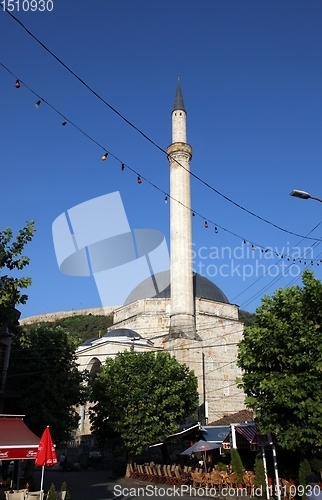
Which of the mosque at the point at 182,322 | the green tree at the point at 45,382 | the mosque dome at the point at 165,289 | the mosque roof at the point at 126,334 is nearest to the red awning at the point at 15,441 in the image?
the green tree at the point at 45,382

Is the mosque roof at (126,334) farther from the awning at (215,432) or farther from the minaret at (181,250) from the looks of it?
the awning at (215,432)

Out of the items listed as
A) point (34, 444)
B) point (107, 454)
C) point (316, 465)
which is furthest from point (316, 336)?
point (107, 454)

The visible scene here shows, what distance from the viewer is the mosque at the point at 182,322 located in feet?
98.3

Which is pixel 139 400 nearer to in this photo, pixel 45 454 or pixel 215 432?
pixel 215 432

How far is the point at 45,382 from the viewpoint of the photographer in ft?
61.0

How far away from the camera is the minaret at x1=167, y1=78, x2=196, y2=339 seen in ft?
97.9

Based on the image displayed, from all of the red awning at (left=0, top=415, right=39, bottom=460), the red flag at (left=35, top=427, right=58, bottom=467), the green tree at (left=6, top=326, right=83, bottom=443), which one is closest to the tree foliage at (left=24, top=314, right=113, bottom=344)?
the green tree at (left=6, top=326, right=83, bottom=443)

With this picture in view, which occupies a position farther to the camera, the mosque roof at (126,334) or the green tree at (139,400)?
the mosque roof at (126,334)

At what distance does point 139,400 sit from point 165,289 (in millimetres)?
20271

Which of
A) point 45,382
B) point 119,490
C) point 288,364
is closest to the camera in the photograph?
point 288,364

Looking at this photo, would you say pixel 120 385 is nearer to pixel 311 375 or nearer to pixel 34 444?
pixel 34 444

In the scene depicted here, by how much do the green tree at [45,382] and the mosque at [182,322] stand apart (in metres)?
10.5

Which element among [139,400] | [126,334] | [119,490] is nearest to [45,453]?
[119,490]

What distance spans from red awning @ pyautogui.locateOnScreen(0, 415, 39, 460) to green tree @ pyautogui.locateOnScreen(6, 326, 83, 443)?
5742mm
